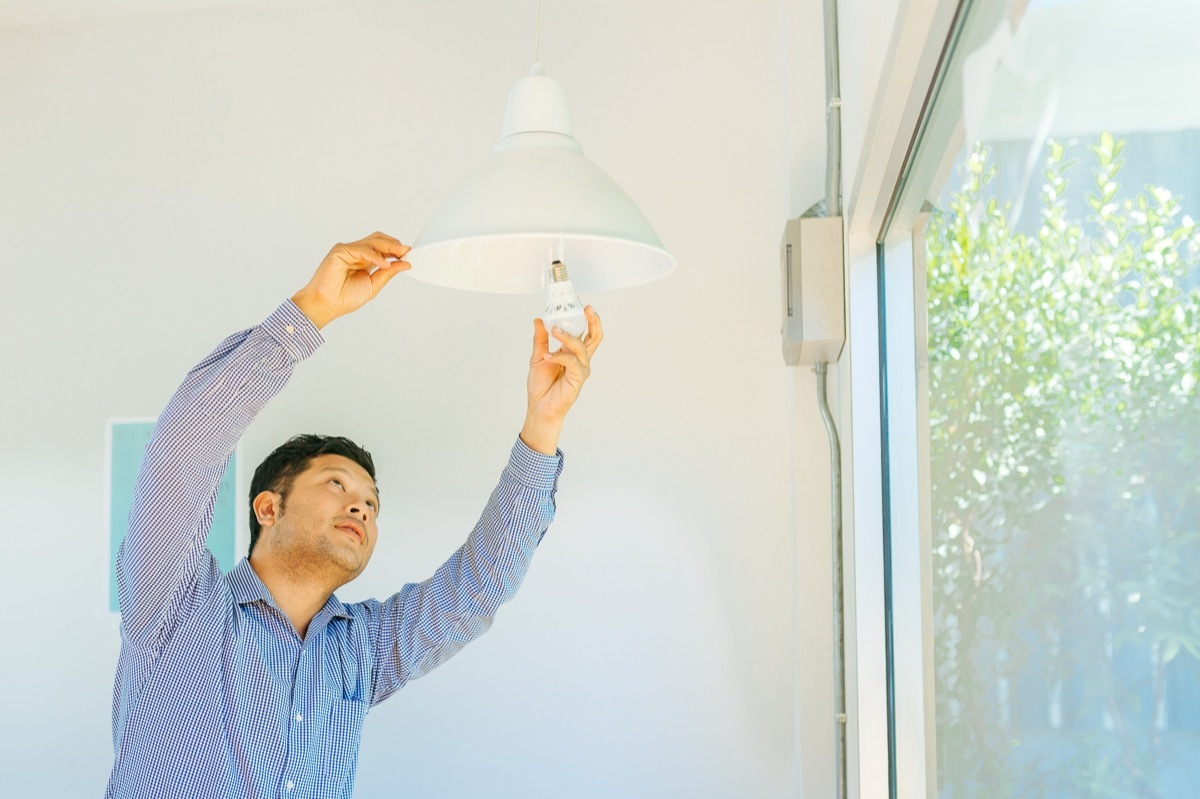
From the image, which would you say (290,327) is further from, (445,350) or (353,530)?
(445,350)

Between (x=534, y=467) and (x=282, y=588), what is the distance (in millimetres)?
458

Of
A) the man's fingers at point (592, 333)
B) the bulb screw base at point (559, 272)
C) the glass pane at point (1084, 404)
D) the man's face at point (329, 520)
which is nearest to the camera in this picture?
the glass pane at point (1084, 404)

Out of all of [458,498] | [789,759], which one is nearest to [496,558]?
[458,498]

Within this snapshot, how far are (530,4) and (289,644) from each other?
1357 millimetres

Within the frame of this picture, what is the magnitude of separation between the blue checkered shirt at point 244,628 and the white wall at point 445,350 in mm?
376

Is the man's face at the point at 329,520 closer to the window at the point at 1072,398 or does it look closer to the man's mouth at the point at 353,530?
the man's mouth at the point at 353,530

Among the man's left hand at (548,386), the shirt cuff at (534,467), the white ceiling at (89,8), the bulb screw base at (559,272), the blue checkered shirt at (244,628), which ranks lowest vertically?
the blue checkered shirt at (244,628)

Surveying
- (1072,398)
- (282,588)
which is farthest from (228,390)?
(1072,398)

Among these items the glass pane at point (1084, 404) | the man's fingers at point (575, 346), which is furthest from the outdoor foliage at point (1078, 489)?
the man's fingers at point (575, 346)

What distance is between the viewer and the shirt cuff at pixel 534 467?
1.69m

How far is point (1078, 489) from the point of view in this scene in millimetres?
672

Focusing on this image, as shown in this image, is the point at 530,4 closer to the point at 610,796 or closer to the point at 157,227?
the point at 157,227

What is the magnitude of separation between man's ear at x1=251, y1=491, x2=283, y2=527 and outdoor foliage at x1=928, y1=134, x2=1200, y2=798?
1.28 meters

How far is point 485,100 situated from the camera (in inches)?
90.7
